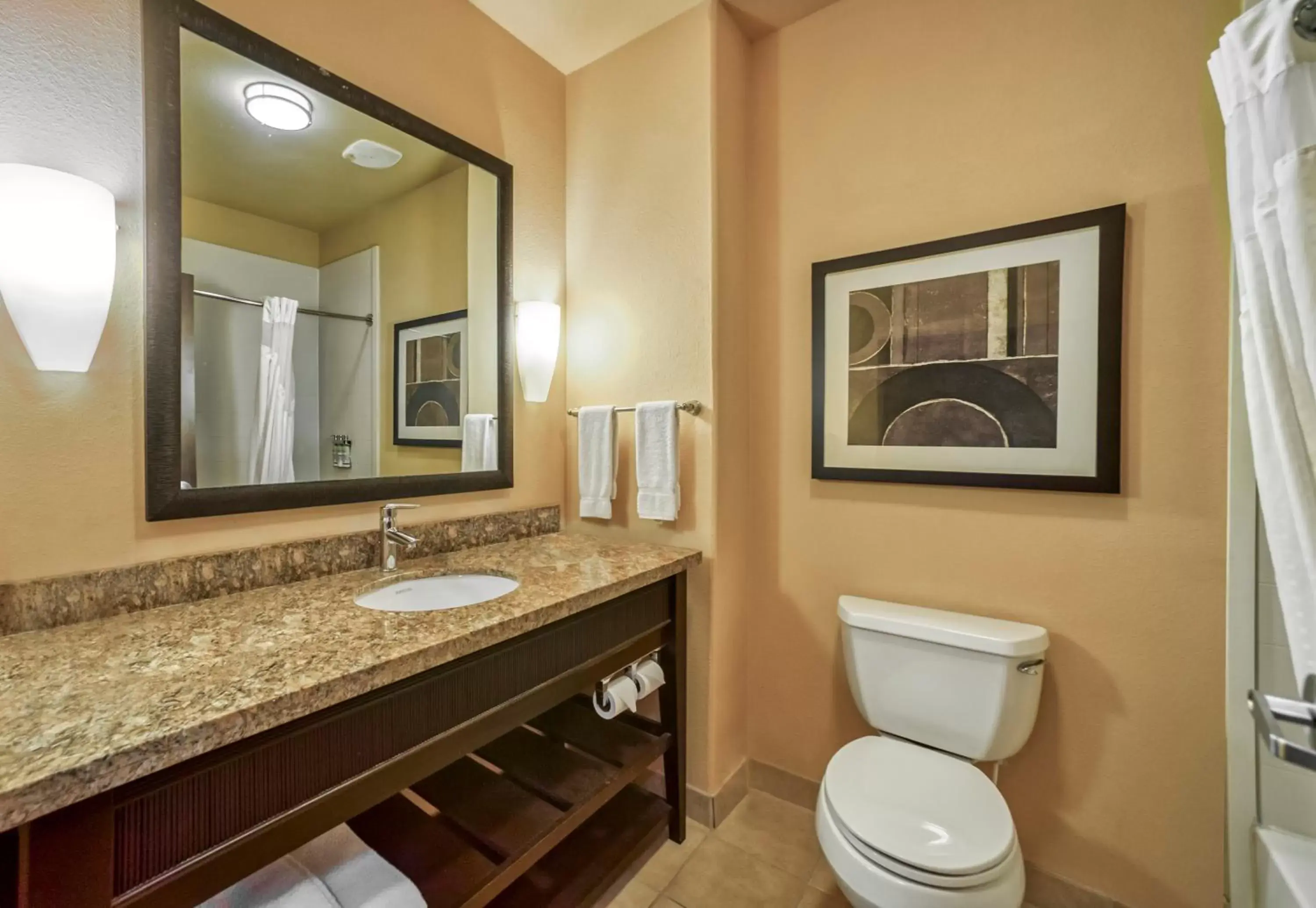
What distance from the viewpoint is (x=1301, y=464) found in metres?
0.73

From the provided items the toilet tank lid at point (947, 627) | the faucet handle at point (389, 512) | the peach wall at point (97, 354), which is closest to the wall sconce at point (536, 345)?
the faucet handle at point (389, 512)

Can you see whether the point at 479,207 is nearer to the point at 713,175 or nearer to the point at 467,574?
the point at 713,175

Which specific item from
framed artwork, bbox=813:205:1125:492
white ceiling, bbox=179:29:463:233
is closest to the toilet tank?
framed artwork, bbox=813:205:1125:492

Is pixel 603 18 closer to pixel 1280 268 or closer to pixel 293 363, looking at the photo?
pixel 293 363

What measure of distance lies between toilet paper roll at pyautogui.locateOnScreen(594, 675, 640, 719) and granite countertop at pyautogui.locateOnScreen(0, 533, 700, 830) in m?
0.27

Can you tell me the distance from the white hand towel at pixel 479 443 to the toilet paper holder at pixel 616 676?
2.44 ft

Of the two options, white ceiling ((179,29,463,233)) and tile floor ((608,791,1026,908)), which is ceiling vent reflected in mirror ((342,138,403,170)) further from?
tile floor ((608,791,1026,908))

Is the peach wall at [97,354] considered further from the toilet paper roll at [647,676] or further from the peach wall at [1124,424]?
the peach wall at [1124,424]

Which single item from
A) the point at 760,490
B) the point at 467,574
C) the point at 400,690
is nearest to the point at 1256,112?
the point at 760,490

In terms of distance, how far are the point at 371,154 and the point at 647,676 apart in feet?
5.19

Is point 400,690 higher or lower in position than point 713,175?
lower

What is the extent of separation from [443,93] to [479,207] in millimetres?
322

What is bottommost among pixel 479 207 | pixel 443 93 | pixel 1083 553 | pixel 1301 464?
pixel 1083 553

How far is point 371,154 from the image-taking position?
1.45m
